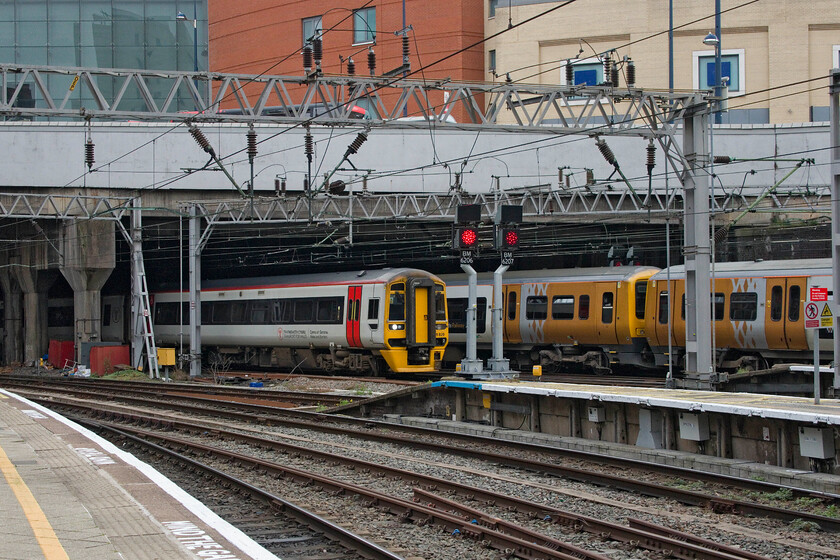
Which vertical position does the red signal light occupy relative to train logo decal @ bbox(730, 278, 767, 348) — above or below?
above

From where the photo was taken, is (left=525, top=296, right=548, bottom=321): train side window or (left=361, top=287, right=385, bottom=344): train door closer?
(left=361, top=287, right=385, bottom=344): train door

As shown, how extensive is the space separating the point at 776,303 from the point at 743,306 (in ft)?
3.04

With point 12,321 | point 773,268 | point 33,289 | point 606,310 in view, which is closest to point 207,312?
point 33,289

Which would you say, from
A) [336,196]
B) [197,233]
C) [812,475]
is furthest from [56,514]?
[197,233]

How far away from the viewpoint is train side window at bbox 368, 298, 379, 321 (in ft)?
91.0

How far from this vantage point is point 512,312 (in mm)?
29828

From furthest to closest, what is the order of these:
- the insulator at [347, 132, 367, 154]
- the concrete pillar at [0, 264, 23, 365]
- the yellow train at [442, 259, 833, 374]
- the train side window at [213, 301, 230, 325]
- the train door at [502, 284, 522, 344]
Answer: the concrete pillar at [0, 264, 23, 365] → the train side window at [213, 301, 230, 325] → the train door at [502, 284, 522, 344] → the yellow train at [442, 259, 833, 374] → the insulator at [347, 132, 367, 154]

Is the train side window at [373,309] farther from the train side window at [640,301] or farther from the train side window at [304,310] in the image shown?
the train side window at [640,301]

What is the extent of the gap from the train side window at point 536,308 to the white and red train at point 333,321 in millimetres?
2502

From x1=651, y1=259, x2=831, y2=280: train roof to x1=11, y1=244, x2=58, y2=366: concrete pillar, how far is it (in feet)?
83.0

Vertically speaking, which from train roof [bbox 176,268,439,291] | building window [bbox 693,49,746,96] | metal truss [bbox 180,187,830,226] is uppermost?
building window [bbox 693,49,746,96]

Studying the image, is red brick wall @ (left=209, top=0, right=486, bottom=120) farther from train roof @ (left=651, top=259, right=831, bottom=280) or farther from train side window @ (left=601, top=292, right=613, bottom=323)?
train roof @ (left=651, top=259, right=831, bottom=280)

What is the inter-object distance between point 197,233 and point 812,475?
79.0 ft

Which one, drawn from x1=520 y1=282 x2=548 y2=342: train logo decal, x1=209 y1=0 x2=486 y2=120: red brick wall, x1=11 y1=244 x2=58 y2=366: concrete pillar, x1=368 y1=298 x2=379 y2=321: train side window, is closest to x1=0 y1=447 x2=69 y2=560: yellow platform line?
x1=368 y1=298 x2=379 y2=321: train side window
